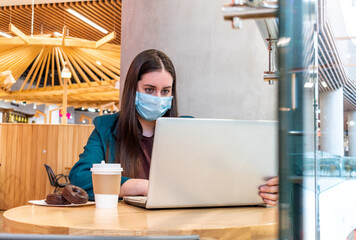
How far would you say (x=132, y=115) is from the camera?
2.23 m

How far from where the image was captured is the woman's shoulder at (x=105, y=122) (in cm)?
216

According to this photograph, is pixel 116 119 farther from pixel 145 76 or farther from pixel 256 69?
pixel 256 69

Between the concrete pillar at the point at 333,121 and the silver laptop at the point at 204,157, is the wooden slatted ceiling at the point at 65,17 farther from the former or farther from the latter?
the concrete pillar at the point at 333,121

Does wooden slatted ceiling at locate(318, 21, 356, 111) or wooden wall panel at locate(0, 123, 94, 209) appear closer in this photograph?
wooden slatted ceiling at locate(318, 21, 356, 111)

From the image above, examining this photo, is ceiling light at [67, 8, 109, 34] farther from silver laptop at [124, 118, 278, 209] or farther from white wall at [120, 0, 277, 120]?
silver laptop at [124, 118, 278, 209]

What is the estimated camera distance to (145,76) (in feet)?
7.55

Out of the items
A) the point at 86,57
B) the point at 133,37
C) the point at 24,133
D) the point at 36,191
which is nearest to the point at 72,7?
the point at 86,57

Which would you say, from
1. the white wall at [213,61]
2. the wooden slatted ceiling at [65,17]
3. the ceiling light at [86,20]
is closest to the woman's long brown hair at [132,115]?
the white wall at [213,61]

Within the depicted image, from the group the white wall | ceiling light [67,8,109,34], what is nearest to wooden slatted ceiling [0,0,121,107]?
ceiling light [67,8,109,34]

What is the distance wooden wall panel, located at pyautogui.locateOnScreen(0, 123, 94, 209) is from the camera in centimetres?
822

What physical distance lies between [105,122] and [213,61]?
1.08 meters

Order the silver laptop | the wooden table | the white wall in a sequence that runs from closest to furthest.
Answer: the wooden table → the silver laptop → the white wall

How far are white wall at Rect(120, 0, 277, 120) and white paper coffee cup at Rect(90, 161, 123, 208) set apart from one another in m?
1.52

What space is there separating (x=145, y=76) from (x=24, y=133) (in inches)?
265
